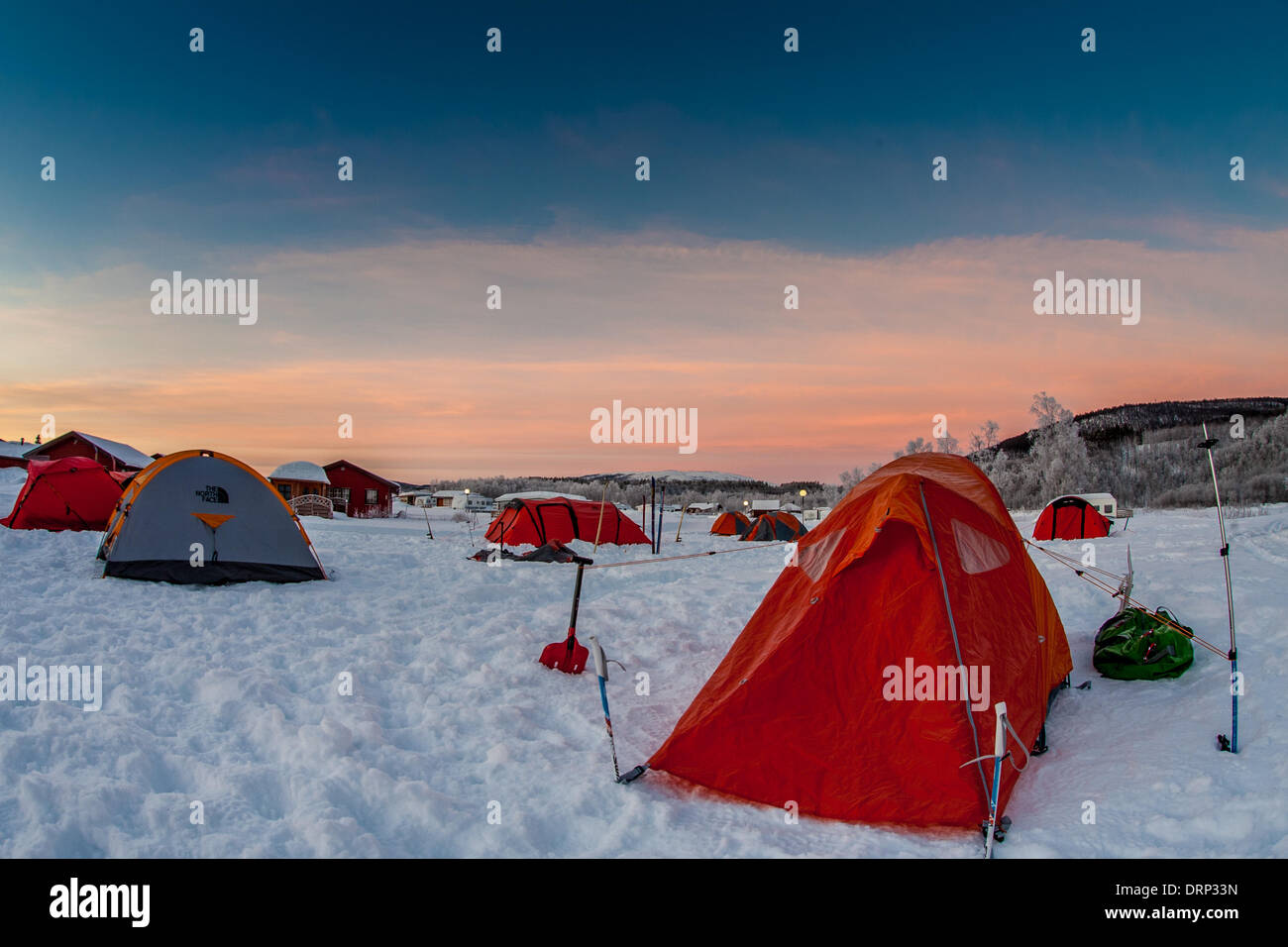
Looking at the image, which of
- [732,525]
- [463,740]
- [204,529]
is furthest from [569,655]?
[732,525]

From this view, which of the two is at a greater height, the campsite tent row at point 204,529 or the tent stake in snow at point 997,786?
the campsite tent row at point 204,529

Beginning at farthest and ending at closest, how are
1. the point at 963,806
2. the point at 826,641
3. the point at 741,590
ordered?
the point at 741,590
the point at 826,641
the point at 963,806

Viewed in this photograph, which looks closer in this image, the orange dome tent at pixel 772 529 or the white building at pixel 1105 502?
the white building at pixel 1105 502

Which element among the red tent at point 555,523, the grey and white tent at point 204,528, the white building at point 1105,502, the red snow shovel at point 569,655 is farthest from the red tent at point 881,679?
the white building at point 1105,502

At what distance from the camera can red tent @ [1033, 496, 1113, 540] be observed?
80.7 feet

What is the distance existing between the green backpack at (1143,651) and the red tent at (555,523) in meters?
14.6

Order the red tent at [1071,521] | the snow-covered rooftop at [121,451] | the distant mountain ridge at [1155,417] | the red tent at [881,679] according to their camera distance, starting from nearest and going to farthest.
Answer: the red tent at [881,679] → the red tent at [1071,521] → the snow-covered rooftop at [121,451] → the distant mountain ridge at [1155,417]

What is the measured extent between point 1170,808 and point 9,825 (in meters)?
7.37

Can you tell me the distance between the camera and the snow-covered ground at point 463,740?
4.48m

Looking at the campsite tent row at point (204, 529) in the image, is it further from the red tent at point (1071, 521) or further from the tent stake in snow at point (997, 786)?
the red tent at point (1071, 521)

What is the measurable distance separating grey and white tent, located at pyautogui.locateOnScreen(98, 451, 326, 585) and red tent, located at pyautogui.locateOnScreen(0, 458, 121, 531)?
→ 5.64 meters

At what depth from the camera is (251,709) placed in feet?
20.4
